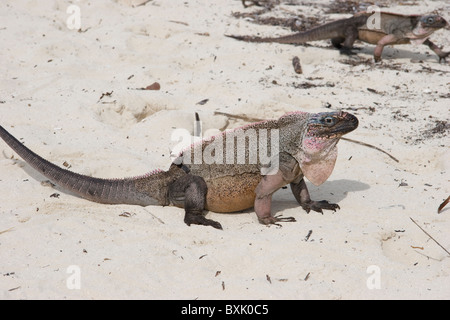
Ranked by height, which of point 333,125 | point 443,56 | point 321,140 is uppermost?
point 333,125

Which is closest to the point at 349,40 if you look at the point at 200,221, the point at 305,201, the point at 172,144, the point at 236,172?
the point at 172,144

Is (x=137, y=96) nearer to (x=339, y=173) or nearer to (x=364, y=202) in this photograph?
(x=339, y=173)

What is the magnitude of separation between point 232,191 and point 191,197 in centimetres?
30

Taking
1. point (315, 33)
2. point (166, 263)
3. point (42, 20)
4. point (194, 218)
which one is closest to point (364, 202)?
point (194, 218)

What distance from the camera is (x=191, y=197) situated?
386 centimetres

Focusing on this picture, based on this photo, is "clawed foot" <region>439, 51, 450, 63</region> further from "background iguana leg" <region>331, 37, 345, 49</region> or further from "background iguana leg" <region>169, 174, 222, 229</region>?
"background iguana leg" <region>169, 174, 222, 229</region>

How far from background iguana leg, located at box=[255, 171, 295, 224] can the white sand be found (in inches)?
3.7

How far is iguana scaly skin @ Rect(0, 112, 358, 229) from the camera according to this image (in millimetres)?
3730

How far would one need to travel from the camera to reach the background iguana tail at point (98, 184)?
153 inches

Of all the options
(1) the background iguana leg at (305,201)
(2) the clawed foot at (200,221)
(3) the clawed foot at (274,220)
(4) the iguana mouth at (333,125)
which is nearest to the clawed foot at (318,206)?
(1) the background iguana leg at (305,201)

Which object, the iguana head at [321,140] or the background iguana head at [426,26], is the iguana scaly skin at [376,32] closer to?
the background iguana head at [426,26]

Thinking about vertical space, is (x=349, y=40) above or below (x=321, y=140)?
below

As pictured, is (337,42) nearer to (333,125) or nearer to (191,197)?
(333,125)
